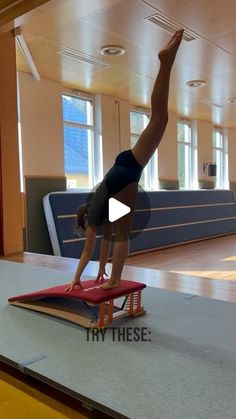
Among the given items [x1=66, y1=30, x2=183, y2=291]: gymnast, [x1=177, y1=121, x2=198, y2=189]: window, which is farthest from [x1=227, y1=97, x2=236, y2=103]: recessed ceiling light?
[x1=66, y1=30, x2=183, y2=291]: gymnast

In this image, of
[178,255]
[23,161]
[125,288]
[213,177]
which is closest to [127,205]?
[125,288]

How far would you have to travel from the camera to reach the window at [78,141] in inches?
286

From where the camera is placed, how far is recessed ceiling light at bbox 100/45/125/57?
5.00 m

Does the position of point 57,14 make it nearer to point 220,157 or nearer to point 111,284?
point 111,284

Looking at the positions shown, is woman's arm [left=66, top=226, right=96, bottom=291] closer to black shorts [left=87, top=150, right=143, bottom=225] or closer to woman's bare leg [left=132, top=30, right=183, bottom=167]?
black shorts [left=87, top=150, right=143, bottom=225]

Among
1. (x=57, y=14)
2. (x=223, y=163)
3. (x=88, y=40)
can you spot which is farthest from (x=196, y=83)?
(x=223, y=163)

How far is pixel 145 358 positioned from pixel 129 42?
4.28 metres

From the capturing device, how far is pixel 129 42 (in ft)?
15.9

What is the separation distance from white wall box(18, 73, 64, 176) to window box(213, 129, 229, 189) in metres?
6.40

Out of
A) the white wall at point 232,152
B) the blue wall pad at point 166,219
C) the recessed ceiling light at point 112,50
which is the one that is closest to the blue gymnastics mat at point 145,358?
the blue wall pad at point 166,219

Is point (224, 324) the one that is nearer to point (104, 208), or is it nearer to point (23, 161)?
point (104, 208)

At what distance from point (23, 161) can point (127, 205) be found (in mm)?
4507

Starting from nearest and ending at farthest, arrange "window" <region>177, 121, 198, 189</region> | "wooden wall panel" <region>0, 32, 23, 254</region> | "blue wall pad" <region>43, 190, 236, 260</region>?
"wooden wall panel" <region>0, 32, 23, 254</region>, "blue wall pad" <region>43, 190, 236, 260</region>, "window" <region>177, 121, 198, 189</region>

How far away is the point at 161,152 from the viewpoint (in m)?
9.26
